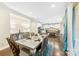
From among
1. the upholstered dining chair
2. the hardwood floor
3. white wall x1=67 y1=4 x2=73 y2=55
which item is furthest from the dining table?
white wall x1=67 y1=4 x2=73 y2=55

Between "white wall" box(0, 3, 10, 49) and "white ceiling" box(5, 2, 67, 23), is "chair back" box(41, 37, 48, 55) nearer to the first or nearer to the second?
"white ceiling" box(5, 2, 67, 23)

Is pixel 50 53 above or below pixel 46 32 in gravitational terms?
below

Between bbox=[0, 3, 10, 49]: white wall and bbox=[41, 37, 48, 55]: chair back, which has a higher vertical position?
bbox=[0, 3, 10, 49]: white wall

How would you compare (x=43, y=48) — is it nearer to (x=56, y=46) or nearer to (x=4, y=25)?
(x=56, y=46)

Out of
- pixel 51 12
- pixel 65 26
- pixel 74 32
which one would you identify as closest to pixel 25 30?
pixel 51 12

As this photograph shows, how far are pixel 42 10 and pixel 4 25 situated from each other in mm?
647

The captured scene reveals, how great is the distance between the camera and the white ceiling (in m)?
2.09

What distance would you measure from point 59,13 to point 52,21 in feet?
0.57

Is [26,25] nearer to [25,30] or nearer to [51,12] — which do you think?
[25,30]

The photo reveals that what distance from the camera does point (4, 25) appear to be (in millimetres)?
2061

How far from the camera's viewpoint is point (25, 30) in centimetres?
209

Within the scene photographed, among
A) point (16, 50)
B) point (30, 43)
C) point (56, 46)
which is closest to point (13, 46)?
point (16, 50)

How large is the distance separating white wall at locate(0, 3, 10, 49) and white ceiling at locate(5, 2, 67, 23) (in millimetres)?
124

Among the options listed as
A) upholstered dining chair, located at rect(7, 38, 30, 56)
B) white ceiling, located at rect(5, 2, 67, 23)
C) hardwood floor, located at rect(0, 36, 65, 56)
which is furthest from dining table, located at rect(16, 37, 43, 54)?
white ceiling, located at rect(5, 2, 67, 23)
